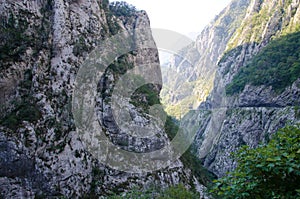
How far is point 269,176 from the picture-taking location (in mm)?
4852

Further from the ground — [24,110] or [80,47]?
[80,47]

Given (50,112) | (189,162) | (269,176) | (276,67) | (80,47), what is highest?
(276,67)

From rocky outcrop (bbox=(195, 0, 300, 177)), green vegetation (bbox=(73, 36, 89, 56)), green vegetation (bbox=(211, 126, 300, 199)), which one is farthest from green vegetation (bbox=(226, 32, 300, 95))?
green vegetation (bbox=(211, 126, 300, 199))

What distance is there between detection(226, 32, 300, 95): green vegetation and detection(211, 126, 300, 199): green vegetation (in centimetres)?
4232

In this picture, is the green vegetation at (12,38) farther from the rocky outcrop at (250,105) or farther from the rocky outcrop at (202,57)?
the rocky outcrop at (202,57)

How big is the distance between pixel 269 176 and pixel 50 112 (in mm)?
20991

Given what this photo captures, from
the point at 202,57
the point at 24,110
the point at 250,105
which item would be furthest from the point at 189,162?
the point at 202,57

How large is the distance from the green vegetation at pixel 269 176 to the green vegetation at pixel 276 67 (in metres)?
42.3

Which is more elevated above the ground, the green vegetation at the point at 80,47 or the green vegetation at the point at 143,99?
the green vegetation at the point at 80,47

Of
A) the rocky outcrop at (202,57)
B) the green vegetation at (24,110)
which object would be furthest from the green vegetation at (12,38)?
the rocky outcrop at (202,57)

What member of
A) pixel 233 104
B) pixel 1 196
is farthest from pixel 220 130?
pixel 1 196

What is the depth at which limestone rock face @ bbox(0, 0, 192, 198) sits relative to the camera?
60.9 ft

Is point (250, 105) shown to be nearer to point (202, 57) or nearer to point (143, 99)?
point (143, 99)

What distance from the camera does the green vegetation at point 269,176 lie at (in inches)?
174
